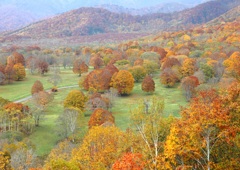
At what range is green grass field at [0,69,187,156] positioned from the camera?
51.1m

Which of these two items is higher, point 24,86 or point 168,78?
point 168,78

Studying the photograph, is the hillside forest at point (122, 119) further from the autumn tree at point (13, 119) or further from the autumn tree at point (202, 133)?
the autumn tree at point (13, 119)

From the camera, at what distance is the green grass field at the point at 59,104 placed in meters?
51.1

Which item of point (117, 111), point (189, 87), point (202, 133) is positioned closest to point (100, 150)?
point (202, 133)

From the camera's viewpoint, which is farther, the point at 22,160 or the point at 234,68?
the point at 234,68

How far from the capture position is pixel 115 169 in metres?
17.1

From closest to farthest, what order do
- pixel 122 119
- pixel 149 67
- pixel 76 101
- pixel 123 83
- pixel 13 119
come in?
pixel 13 119 → pixel 122 119 → pixel 76 101 → pixel 123 83 → pixel 149 67

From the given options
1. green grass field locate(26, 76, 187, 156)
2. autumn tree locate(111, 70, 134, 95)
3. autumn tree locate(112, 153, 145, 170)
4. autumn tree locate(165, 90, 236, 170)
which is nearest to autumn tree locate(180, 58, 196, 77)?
green grass field locate(26, 76, 187, 156)

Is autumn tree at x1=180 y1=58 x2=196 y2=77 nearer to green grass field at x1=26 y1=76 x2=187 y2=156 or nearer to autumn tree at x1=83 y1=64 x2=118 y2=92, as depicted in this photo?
green grass field at x1=26 y1=76 x2=187 y2=156

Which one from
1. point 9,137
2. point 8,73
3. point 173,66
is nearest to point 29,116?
point 9,137

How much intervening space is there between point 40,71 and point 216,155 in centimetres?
10019

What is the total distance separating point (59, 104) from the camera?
73.5 metres

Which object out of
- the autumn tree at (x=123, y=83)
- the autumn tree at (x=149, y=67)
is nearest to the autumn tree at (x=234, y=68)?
the autumn tree at (x=149, y=67)

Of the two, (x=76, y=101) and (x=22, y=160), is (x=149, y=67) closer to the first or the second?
(x=76, y=101)
